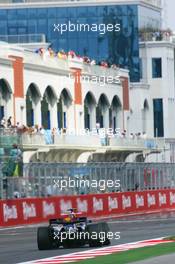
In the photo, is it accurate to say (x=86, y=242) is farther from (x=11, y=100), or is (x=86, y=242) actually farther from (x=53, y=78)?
(x=53, y=78)

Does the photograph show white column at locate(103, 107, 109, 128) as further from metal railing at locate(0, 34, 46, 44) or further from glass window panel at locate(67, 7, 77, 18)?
glass window panel at locate(67, 7, 77, 18)

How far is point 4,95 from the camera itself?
84000mm

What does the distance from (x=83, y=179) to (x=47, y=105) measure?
1760 cm

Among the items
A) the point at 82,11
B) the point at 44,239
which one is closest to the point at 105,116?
the point at 82,11

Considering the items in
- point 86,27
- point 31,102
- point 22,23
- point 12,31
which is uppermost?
point 22,23

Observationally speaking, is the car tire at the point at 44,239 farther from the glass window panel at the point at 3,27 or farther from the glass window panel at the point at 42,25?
the glass window panel at the point at 42,25

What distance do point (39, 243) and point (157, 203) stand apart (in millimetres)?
46936

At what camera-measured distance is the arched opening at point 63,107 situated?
94.8m

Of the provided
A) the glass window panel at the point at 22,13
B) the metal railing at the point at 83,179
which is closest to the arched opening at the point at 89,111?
the metal railing at the point at 83,179

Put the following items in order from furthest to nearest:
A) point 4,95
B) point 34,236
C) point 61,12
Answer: point 61,12, point 4,95, point 34,236

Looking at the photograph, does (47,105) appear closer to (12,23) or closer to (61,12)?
(61,12)

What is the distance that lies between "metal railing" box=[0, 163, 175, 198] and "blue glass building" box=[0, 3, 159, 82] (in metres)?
20.2

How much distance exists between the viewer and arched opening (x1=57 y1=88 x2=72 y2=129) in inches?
3730

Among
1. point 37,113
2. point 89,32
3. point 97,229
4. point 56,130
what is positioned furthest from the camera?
point 89,32
